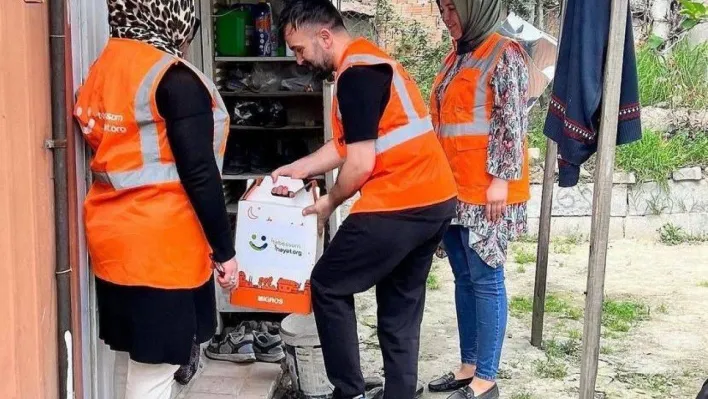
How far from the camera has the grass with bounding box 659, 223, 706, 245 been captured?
765 cm

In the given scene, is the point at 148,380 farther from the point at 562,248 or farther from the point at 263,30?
the point at 562,248

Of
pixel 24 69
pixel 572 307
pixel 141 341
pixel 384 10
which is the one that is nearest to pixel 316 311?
pixel 141 341

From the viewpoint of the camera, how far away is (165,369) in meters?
2.49

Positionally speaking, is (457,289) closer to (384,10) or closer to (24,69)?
(24,69)

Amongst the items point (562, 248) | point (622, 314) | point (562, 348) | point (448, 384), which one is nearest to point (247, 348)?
point (448, 384)

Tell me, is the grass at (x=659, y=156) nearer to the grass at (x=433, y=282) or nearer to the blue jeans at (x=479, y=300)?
the grass at (x=433, y=282)

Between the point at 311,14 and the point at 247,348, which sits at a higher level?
the point at 311,14

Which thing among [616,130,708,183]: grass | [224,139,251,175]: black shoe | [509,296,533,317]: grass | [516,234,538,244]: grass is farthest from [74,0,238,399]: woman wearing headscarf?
[616,130,708,183]: grass

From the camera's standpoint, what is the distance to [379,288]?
10.7 ft

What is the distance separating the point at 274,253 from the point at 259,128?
169cm

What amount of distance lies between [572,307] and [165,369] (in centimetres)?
375

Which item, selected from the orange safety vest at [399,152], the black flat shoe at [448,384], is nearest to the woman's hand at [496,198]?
the orange safety vest at [399,152]

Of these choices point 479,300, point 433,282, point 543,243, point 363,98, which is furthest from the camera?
point 433,282

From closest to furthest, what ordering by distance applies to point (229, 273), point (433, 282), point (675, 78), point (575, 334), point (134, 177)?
point (134, 177) < point (229, 273) < point (575, 334) < point (433, 282) < point (675, 78)
